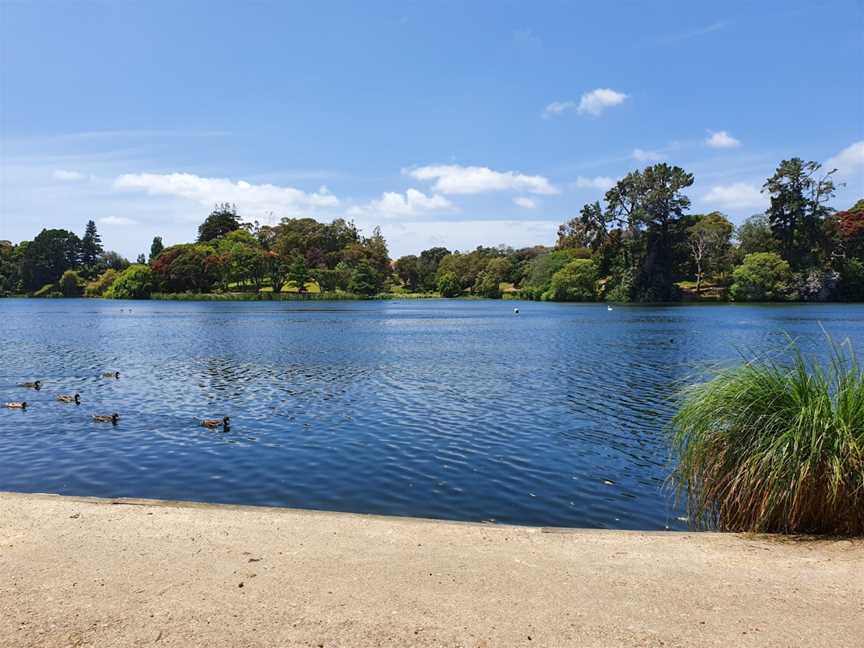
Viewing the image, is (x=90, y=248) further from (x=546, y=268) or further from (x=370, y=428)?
(x=370, y=428)

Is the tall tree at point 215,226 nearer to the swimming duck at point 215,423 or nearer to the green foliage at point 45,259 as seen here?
the green foliage at point 45,259

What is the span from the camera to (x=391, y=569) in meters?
6.79

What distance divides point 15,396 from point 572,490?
21.8 metres

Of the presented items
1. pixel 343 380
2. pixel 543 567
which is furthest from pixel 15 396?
pixel 543 567

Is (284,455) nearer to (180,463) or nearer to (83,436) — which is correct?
(180,463)

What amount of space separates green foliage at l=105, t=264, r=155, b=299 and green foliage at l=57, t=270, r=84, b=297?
21.0m

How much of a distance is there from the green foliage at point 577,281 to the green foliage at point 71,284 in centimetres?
12042

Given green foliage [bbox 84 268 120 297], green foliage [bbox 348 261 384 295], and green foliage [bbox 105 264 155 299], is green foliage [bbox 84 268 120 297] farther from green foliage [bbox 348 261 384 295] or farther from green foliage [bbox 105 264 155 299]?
green foliage [bbox 348 261 384 295]

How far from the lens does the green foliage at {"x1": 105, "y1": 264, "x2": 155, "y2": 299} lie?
14288 centimetres

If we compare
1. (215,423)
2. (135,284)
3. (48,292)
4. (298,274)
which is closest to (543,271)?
(298,274)

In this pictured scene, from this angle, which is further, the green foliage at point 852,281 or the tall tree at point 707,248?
the tall tree at point 707,248

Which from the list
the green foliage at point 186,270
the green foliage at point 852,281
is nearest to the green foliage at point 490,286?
the green foliage at point 186,270

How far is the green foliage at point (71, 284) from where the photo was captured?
159000 millimetres

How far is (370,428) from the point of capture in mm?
18172
